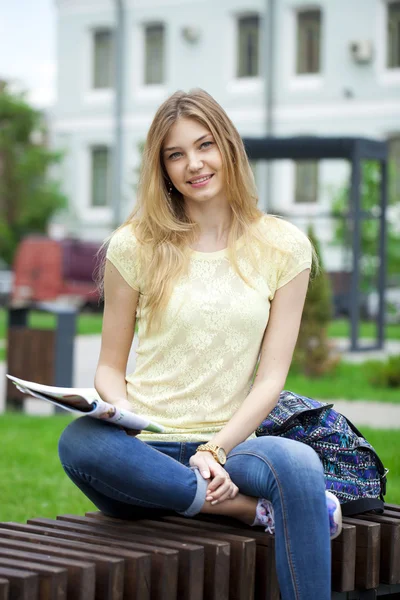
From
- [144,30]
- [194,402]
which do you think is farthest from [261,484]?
[144,30]

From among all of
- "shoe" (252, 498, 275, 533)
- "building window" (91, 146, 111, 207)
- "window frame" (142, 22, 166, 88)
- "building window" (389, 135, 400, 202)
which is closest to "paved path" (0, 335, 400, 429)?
"shoe" (252, 498, 275, 533)

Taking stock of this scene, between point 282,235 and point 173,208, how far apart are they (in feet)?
1.23

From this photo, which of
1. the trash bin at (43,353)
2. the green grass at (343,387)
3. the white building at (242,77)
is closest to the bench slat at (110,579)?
the trash bin at (43,353)

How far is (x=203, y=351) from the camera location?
3.73m

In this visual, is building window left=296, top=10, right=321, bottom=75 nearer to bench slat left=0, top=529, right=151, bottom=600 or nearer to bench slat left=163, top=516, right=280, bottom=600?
bench slat left=163, top=516, right=280, bottom=600

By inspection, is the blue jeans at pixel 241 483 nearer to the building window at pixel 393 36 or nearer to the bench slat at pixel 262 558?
the bench slat at pixel 262 558

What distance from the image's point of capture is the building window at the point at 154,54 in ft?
111

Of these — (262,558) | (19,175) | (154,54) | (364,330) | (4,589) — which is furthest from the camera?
(19,175)

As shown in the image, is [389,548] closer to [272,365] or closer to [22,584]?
[272,365]

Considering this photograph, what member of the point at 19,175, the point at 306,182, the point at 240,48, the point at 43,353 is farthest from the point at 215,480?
the point at 19,175

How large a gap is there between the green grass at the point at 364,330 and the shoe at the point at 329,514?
15385 mm

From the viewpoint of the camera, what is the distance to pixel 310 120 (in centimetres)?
3089

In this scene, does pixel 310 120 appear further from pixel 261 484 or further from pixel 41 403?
pixel 261 484

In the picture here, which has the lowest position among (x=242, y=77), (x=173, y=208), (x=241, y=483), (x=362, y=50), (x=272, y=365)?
(x=241, y=483)
